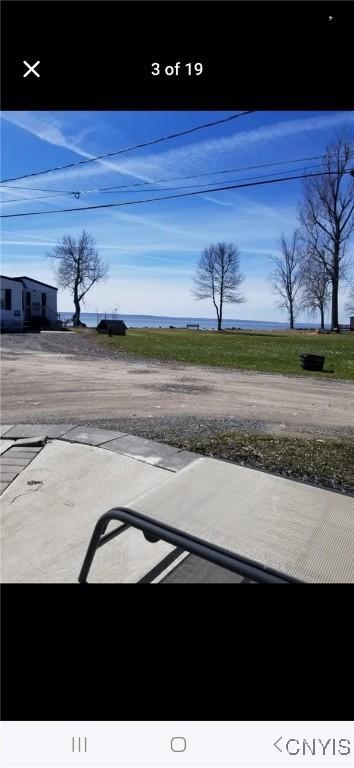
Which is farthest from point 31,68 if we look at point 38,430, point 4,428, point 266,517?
point 4,428

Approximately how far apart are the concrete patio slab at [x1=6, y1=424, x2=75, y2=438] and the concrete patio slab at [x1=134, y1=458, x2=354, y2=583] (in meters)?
3.11

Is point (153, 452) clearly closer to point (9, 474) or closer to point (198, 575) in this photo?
point (9, 474)

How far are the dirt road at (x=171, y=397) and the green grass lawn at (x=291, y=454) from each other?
714 mm

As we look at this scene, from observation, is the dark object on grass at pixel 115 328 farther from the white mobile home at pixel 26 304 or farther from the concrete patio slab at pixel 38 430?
the concrete patio slab at pixel 38 430

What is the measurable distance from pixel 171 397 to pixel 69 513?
5.15 meters

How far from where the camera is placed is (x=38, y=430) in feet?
17.3

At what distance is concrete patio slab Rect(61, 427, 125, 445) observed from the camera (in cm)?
486

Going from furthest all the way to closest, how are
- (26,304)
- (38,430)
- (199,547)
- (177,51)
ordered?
(26,304)
(38,430)
(177,51)
(199,547)

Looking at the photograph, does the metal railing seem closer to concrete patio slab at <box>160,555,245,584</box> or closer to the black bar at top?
concrete patio slab at <box>160,555,245,584</box>

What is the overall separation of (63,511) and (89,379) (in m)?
7.32

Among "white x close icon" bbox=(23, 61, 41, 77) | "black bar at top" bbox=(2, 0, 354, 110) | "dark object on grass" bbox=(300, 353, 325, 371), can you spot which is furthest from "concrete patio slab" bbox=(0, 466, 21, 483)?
"dark object on grass" bbox=(300, 353, 325, 371)

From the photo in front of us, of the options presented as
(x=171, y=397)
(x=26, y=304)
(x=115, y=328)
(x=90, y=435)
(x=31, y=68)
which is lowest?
(x=90, y=435)

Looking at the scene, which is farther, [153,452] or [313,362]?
[313,362]

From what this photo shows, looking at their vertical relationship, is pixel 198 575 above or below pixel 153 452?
below
